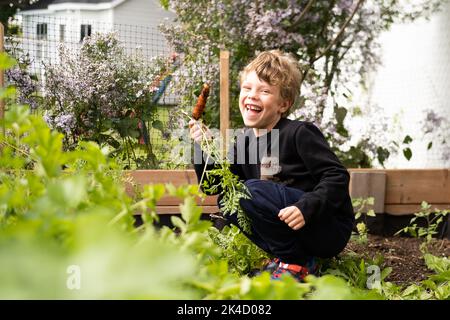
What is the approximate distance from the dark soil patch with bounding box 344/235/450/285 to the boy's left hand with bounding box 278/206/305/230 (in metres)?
0.74

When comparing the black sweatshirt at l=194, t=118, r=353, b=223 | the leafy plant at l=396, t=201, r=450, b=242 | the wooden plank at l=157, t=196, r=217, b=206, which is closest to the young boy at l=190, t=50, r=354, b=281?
the black sweatshirt at l=194, t=118, r=353, b=223

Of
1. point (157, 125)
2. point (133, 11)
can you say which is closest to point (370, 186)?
point (157, 125)

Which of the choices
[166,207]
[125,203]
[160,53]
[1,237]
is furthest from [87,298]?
[160,53]

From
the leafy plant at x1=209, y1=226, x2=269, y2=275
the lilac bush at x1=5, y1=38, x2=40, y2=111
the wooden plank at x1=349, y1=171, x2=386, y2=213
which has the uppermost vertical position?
the lilac bush at x1=5, y1=38, x2=40, y2=111

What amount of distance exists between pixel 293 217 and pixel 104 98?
2.01m

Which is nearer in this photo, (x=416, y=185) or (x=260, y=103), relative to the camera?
(x=260, y=103)

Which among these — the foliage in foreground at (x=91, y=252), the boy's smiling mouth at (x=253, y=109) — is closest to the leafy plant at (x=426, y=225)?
the boy's smiling mouth at (x=253, y=109)

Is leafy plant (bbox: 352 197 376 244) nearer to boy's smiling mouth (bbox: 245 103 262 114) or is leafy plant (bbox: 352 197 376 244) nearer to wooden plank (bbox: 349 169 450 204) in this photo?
wooden plank (bbox: 349 169 450 204)

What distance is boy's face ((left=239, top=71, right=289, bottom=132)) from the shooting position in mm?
2730

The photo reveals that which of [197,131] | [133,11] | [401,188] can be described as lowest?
[401,188]

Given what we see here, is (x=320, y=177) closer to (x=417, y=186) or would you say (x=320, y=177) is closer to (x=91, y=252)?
(x=417, y=186)

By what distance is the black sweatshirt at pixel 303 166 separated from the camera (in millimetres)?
2432

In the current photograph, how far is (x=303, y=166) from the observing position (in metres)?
2.62

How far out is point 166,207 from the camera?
12.4 feet
